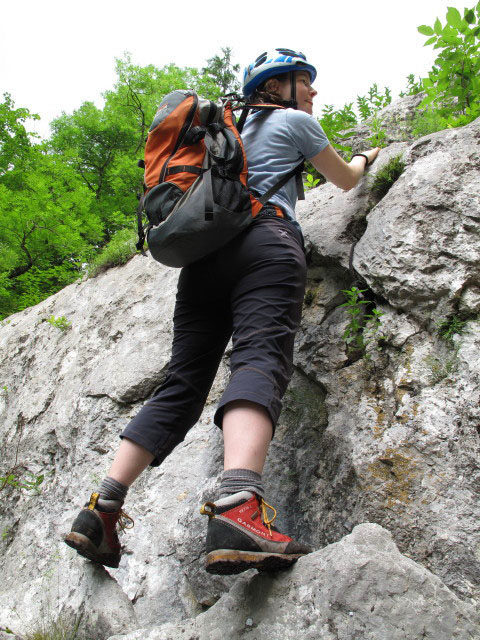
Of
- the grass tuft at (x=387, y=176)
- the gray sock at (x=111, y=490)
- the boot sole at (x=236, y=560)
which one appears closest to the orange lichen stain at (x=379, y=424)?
the boot sole at (x=236, y=560)

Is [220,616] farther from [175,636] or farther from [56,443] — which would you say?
[56,443]

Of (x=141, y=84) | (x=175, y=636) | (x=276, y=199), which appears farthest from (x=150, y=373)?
(x=141, y=84)

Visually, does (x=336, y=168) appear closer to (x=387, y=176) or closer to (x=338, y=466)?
(x=387, y=176)

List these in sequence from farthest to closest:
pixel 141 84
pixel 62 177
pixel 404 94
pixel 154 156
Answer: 1. pixel 141 84
2. pixel 62 177
3. pixel 404 94
4. pixel 154 156

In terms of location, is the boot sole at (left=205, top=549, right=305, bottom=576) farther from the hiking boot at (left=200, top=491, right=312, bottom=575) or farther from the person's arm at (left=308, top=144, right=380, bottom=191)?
the person's arm at (left=308, top=144, right=380, bottom=191)

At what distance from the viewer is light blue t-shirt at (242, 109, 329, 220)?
285 centimetres

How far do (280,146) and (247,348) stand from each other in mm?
1280

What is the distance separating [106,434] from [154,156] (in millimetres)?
2498

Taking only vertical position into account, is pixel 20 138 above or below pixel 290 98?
above

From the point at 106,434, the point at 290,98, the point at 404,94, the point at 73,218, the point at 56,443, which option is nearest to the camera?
the point at 290,98

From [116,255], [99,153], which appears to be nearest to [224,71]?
[99,153]

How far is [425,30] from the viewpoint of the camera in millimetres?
3605

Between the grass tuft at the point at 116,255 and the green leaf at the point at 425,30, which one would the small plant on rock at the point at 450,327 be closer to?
the green leaf at the point at 425,30

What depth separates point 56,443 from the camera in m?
4.60
